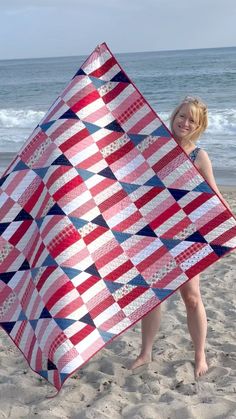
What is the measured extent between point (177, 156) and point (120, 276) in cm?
65

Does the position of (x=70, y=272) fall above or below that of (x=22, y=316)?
above

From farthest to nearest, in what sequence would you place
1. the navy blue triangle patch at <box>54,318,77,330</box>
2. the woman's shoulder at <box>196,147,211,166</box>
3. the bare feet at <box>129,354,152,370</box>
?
the bare feet at <box>129,354,152,370</box>
the woman's shoulder at <box>196,147,211,166</box>
the navy blue triangle patch at <box>54,318,77,330</box>

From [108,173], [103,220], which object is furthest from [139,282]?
[108,173]

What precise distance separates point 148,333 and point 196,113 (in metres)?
1.30

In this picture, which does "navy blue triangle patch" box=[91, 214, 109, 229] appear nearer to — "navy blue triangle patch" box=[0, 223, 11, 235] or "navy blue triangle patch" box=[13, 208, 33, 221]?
"navy blue triangle patch" box=[13, 208, 33, 221]

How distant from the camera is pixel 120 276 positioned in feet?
10.3

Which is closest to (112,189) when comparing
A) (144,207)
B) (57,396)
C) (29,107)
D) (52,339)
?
(144,207)

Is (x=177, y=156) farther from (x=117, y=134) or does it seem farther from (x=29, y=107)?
(x=29, y=107)

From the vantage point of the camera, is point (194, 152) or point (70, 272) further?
point (194, 152)

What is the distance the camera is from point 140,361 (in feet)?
12.3

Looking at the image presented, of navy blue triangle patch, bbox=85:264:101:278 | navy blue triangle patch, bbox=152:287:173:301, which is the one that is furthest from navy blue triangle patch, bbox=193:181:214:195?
navy blue triangle patch, bbox=85:264:101:278

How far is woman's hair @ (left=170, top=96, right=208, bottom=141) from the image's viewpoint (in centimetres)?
330

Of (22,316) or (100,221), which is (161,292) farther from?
(22,316)

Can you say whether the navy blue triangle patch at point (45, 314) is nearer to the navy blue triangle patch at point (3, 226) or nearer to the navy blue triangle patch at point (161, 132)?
the navy blue triangle patch at point (3, 226)
